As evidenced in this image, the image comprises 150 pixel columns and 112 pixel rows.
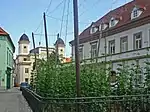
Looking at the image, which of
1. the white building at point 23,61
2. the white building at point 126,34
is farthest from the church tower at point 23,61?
the white building at point 126,34

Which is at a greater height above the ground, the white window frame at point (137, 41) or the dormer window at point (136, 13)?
the dormer window at point (136, 13)

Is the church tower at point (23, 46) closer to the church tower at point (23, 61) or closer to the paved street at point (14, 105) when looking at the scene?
the church tower at point (23, 61)

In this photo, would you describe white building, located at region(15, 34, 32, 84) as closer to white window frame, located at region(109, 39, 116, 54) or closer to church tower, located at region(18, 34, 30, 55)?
church tower, located at region(18, 34, 30, 55)

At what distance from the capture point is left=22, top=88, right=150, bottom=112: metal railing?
7.63 m

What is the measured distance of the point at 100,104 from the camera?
793 cm

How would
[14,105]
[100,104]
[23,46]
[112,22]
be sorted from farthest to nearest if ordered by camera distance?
[23,46] → [112,22] → [14,105] → [100,104]

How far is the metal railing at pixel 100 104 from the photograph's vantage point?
25.0ft

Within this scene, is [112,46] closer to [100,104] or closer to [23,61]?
[100,104]

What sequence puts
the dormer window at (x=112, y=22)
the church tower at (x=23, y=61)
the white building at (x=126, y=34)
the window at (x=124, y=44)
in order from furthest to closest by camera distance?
the church tower at (x=23, y=61)
the dormer window at (x=112, y=22)
the window at (x=124, y=44)
the white building at (x=126, y=34)

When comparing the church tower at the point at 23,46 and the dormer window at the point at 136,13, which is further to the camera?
the church tower at the point at 23,46

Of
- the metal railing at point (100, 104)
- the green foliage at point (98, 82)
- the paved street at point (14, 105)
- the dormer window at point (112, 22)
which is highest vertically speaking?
the dormer window at point (112, 22)

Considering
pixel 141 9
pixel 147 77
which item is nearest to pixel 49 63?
pixel 147 77

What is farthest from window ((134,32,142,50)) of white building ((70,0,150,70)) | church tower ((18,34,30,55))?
church tower ((18,34,30,55))

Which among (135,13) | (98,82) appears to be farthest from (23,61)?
(98,82)
